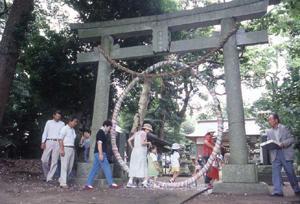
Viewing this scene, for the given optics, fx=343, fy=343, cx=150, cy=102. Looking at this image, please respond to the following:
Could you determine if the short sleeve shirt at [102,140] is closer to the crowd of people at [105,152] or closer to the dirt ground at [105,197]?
the crowd of people at [105,152]

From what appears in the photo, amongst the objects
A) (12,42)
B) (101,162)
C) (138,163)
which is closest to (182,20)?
(138,163)

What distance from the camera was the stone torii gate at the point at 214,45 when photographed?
8.20 m

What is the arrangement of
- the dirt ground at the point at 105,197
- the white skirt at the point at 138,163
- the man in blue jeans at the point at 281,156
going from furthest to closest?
1. the white skirt at the point at 138,163
2. the man in blue jeans at the point at 281,156
3. the dirt ground at the point at 105,197

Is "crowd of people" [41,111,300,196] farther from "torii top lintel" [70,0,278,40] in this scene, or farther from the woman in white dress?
"torii top lintel" [70,0,278,40]

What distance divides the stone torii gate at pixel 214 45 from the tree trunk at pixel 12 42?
6.38ft

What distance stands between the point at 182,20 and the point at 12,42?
18.6ft

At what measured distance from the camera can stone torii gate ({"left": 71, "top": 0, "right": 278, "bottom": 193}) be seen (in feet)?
26.9

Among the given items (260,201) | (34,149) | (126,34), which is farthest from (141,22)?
(34,149)

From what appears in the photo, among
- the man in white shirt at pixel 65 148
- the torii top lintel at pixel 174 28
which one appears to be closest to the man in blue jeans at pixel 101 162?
the man in white shirt at pixel 65 148

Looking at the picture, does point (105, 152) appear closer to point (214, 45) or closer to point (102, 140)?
point (102, 140)

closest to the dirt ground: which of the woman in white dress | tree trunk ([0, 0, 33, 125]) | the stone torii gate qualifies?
the stone torii gate

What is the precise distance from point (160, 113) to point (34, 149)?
327 inches

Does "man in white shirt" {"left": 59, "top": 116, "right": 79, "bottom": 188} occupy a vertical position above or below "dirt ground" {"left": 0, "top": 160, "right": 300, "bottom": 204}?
above

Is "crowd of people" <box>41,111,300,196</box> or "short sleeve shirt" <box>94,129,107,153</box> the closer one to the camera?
"crowd of people" <box>41,111,300,196</box>
